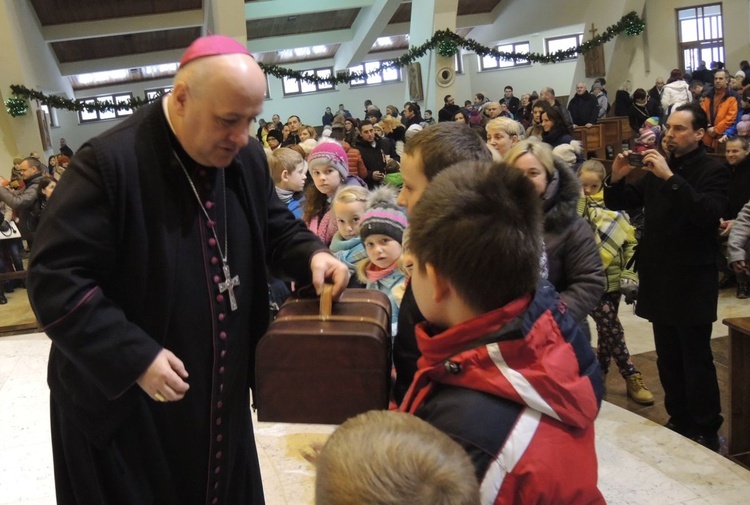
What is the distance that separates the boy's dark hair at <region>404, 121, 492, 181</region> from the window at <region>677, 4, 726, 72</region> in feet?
53.0

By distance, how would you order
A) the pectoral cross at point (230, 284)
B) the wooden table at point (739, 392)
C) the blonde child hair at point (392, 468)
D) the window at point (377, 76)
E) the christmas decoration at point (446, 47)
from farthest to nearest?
the window at point (377, 76) → the christmas decoration at point (446, 47) → the wooden table at point (739, 392) → the pectoral cross at point (230, 284) → the blonde child hair at point (392, 468)

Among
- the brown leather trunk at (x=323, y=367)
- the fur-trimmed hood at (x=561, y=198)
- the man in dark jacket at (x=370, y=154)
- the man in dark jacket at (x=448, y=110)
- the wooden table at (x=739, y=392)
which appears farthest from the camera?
the man in dark jacket at (x=448, y=110)

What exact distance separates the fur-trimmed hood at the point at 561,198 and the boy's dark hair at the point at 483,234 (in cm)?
152

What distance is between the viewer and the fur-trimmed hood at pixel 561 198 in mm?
2730

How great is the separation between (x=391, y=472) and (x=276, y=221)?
111cm

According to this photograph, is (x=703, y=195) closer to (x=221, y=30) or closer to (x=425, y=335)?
(x=425, y=335)

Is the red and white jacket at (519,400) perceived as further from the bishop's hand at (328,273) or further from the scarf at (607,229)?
the scarf at (607,229)

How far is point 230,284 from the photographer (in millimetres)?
1743

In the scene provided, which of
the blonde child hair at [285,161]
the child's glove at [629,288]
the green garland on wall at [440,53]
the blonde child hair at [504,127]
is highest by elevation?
the green garland on wall at [440,53]

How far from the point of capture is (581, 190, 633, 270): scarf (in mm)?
4051

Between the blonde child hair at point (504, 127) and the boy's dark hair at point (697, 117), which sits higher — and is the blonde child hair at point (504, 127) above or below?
above

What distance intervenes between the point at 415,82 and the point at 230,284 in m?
13.0

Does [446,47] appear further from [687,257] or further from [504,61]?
[504,61]

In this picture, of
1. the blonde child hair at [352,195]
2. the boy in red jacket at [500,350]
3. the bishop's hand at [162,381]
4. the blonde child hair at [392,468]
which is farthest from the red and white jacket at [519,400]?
the blonde child hair at [352,195]
